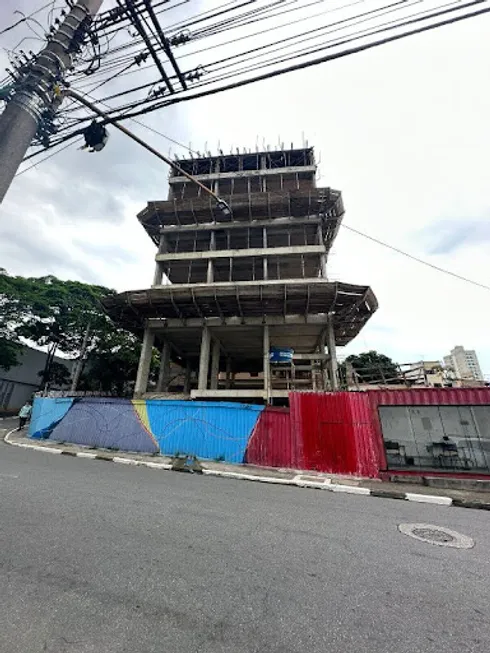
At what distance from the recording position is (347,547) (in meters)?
3.85

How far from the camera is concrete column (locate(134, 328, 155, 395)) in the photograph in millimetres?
20828

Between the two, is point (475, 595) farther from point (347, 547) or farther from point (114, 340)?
point (114, 340)

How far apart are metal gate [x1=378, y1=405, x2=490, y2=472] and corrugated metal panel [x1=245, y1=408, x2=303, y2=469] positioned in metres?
3.18

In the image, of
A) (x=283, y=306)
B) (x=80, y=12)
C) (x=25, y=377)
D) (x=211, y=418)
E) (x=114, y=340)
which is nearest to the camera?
(x=80, y=12)

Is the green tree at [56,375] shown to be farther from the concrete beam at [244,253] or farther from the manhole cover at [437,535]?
the manhole cover at [437,535]

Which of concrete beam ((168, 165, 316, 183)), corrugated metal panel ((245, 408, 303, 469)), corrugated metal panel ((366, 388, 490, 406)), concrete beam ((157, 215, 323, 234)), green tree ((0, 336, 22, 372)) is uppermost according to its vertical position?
concrete beam ((168, 165, 316, 183))

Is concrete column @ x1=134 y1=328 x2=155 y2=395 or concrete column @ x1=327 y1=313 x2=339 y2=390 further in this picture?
concrete column @ x1=134 y1=328 x2=155 y2=395

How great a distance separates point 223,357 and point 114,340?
11.4 meters

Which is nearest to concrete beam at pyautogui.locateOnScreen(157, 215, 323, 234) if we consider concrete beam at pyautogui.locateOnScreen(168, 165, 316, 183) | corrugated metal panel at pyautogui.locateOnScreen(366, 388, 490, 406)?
concrete beam at pyautogui.locateOnScreen(168, 165, 316, 183)

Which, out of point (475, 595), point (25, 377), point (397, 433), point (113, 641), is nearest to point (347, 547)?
point (475, 595)

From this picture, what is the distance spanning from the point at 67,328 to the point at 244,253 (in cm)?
1981

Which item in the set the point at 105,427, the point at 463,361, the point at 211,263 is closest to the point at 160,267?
the point at 211,263

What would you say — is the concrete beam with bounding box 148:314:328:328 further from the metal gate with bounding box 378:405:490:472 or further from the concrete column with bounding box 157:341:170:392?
the metal gate with bounding box 378:405:490:472

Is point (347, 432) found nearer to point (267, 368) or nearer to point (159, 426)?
point (159, 426)
